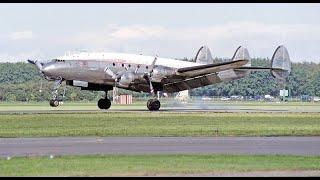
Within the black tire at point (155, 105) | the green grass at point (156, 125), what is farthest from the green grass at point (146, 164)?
the black tire at point (155, 105)

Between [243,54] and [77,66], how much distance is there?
17047mm

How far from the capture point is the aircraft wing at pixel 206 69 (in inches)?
2238

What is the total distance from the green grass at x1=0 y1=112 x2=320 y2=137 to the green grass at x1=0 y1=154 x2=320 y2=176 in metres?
10.9

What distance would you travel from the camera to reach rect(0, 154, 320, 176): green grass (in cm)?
1980

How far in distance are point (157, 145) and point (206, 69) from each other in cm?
3046

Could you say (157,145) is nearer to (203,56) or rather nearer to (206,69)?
(206,69)

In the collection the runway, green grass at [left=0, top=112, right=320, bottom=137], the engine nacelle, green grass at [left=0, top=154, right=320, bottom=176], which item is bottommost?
green grass at [left=0, top=154, right=320, bottom=176]

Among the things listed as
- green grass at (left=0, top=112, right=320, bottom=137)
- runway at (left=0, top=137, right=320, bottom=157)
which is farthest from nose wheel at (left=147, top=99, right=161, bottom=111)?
runway at (left=0, top=137, right=320, bottom=157)

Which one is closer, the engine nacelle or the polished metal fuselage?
the polished metal fuselage

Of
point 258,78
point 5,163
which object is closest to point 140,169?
point 5,163

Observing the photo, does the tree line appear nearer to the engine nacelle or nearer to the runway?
the engine nacelle

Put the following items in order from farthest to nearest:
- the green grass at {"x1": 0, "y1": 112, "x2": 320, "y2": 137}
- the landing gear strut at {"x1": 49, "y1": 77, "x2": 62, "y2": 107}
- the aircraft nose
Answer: the landing gear strut at {"x1": 49, "y1": 77, "x2": 62, "y2": 107} → the aircraft nose → the green grass at {"x1": 0, "y1": 112, "x2": 320, "y2": 137}

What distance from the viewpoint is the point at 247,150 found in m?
26.3

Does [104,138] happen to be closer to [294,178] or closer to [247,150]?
[247,150]
